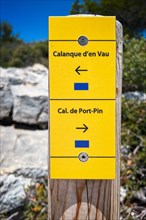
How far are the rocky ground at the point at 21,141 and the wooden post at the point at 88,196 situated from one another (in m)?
1.28

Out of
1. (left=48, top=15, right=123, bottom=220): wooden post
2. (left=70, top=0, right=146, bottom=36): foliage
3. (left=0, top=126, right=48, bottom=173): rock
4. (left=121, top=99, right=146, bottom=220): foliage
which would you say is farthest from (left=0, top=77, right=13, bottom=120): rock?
(left=48, top=15, right=123, bottom=220): wooden post

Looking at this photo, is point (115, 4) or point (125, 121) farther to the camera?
point (115, 4)

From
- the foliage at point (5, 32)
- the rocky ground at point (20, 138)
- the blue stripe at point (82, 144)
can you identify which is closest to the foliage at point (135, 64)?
the rocky ground at point (20, 138)

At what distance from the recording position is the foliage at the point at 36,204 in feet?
8.39

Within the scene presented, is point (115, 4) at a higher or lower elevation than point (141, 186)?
higher

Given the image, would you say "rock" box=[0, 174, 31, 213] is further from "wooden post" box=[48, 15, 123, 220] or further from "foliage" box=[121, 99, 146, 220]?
"wooden post" box=[48, 15, 123, 220]

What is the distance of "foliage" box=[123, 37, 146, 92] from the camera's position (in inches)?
144

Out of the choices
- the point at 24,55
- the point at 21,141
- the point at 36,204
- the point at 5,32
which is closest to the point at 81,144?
the point at 36,204

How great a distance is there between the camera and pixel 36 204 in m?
2.59

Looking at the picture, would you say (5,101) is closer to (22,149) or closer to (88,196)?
(22,149)

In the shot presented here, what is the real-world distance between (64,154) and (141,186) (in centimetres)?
171

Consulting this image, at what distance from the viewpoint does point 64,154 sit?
1224 mm

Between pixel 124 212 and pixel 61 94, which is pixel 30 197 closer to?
pixel 124 212

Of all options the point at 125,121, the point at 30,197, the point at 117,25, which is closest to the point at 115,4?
the point at 125,121
